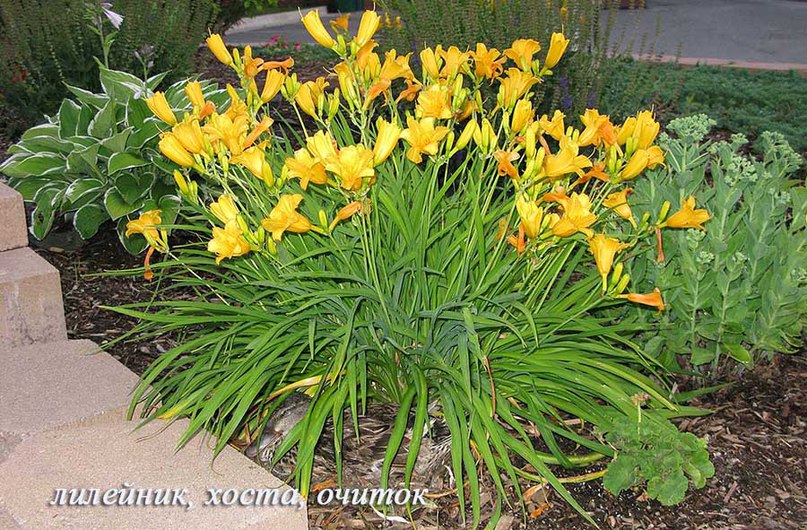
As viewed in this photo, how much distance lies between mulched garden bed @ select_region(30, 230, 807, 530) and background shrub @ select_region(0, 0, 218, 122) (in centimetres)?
180

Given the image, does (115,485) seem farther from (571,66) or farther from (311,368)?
(571,66)

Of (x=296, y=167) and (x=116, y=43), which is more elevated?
(x=296, y=167)

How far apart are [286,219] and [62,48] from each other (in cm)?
306

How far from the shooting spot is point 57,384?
266 cm

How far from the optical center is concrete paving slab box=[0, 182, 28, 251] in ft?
10.4

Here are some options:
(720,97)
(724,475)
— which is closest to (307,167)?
(724,475)

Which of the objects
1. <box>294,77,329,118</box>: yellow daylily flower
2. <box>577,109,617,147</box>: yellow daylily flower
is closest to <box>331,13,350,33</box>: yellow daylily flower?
<box>294,77,329,118</box>: yellow daylily flower

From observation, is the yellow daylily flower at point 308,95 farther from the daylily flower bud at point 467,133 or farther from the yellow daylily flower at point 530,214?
the yellow daylily flower at point 530,214

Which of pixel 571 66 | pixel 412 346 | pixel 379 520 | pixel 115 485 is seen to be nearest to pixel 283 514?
pixel 379 520

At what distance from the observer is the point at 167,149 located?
213 centimetres

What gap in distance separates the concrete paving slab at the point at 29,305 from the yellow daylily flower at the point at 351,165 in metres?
1.56

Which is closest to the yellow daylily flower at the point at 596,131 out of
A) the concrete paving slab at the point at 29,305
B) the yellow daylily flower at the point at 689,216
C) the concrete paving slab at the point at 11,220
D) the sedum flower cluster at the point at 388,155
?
the sedum flower cluster at the point at 388,155

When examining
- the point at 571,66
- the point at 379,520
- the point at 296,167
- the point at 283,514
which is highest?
the point at 296,167

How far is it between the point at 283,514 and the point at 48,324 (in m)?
1.44
